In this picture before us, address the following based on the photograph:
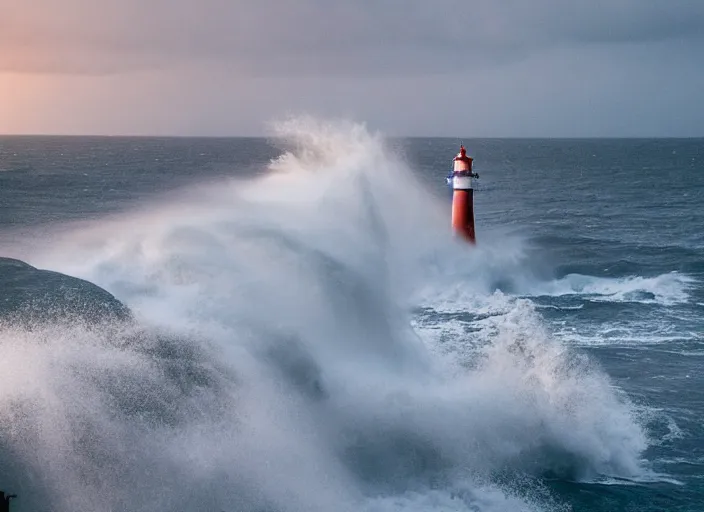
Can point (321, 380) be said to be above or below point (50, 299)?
below

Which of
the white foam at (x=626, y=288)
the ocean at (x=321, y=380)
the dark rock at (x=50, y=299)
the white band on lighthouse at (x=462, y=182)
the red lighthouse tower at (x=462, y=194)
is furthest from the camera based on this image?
the white band on lighthouse at (x=462, y=182)

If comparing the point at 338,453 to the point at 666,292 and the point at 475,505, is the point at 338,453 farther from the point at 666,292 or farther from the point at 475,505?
the point at 666,292

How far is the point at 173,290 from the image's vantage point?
18547mm

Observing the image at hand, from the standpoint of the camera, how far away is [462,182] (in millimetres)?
36688

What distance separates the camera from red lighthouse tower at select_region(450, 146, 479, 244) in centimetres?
3625

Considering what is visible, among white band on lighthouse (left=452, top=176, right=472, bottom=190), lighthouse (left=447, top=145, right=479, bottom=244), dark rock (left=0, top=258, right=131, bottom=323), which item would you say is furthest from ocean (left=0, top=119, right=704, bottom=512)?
white band on lighthouse (left=452, top=176, right=472, bottom=190)

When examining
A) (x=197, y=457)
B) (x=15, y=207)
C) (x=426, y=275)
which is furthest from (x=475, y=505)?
(x=15, y=207)

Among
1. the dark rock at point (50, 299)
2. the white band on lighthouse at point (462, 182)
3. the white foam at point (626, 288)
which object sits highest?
the white band on lighthouse at point (462, 182)

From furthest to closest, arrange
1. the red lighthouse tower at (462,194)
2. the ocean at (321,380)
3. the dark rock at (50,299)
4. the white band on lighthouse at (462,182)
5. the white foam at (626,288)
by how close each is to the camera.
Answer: the white band on lighthouse at (462,182)
the red lighthouse tower at (462,194)
the white foam at (626,288)
the dark rock at (50,299)
the ocean at (321,380)

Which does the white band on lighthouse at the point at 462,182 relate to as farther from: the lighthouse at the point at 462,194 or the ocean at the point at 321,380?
the ocean at the point at 321,380

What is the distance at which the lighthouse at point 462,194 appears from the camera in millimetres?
36281

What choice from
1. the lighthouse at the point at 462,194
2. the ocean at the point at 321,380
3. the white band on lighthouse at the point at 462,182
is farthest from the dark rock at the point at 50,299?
the white band on lighthouse at the point at 462,182

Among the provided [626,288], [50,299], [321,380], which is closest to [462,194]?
[626,288]

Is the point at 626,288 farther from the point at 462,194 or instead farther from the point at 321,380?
the point at 321,380
